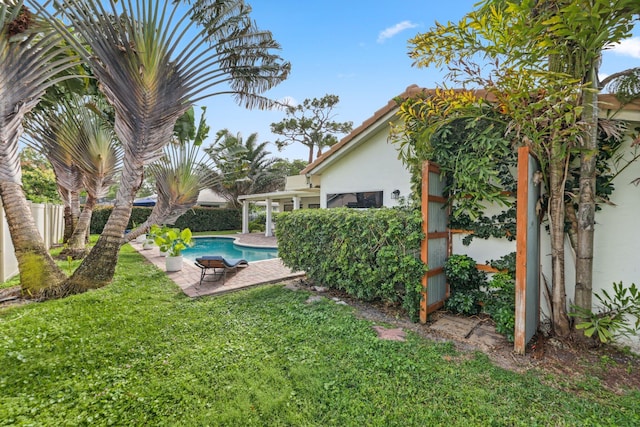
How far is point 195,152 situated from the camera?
1295 cm

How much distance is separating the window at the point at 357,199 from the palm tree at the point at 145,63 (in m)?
6.34

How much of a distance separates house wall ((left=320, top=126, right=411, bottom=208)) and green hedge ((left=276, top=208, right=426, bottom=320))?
3.00 meters

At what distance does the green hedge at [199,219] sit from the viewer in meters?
25.5

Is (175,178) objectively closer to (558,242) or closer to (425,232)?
(425,232)

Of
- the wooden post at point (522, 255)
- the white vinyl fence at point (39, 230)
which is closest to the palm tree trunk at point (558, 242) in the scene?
the wooden post at point (522, 255)

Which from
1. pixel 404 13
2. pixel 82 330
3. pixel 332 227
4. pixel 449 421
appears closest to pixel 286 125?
pixel 404 13

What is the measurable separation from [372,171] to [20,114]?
10819 mm

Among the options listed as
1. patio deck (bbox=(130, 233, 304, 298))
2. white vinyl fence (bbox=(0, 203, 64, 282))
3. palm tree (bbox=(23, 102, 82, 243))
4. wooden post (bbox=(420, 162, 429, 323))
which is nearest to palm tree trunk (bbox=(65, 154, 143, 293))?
patio deck (bbox=(130, 233, 304, 298))

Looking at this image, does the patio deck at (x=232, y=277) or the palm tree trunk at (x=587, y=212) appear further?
the patio deck at (x=232, y=277)

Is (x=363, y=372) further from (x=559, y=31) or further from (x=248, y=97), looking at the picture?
(x=248, y=97)

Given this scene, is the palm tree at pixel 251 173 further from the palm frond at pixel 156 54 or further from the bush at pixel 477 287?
the bush at pixel 477 287

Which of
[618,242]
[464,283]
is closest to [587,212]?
[618,242]

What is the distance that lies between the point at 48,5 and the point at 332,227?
10516 mm

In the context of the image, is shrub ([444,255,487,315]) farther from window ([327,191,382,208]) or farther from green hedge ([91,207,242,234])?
green hedge ([91,207,242,234])
